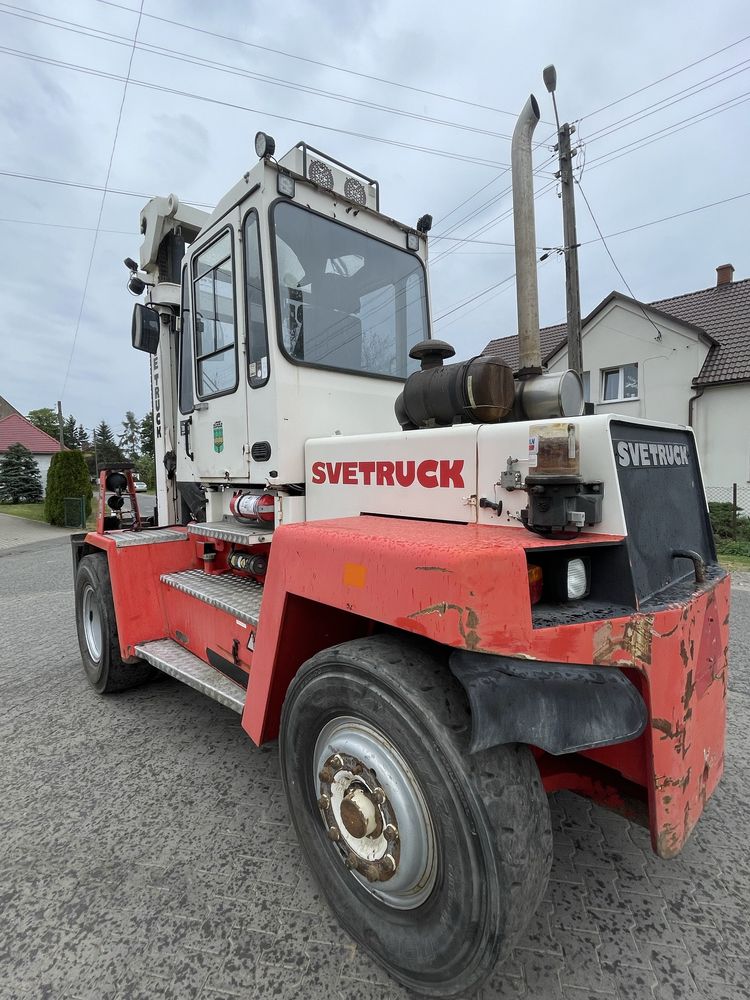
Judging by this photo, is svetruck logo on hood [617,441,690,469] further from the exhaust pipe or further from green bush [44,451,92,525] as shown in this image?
green bush [44,451,92,525]

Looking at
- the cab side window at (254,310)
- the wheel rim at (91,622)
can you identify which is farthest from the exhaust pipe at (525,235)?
the wheel rim at (91,622)

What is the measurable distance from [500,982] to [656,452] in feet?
6.29

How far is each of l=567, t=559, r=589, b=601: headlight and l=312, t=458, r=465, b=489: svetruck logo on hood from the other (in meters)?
0.55

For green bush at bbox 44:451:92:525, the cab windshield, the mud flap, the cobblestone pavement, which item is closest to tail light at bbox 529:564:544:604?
the mud flap

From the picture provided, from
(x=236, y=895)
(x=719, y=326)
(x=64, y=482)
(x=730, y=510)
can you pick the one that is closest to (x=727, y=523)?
(x=730, y=510)

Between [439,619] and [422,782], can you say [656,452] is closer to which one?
[439,619]

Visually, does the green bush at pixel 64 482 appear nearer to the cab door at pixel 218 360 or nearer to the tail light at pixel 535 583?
the cab door at pixel 218 360

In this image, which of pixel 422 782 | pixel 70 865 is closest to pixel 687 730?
pixel 422 782

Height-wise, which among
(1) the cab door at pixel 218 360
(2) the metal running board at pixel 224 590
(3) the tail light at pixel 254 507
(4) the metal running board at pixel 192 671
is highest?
(1) the cab door at pixel 218 360

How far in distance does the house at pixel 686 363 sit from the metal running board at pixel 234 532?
40.3 ft

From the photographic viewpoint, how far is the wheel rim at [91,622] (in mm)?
4121

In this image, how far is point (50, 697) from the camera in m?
4.17

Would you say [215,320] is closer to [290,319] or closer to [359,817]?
[290,319]

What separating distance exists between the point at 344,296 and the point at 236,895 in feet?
9.66
